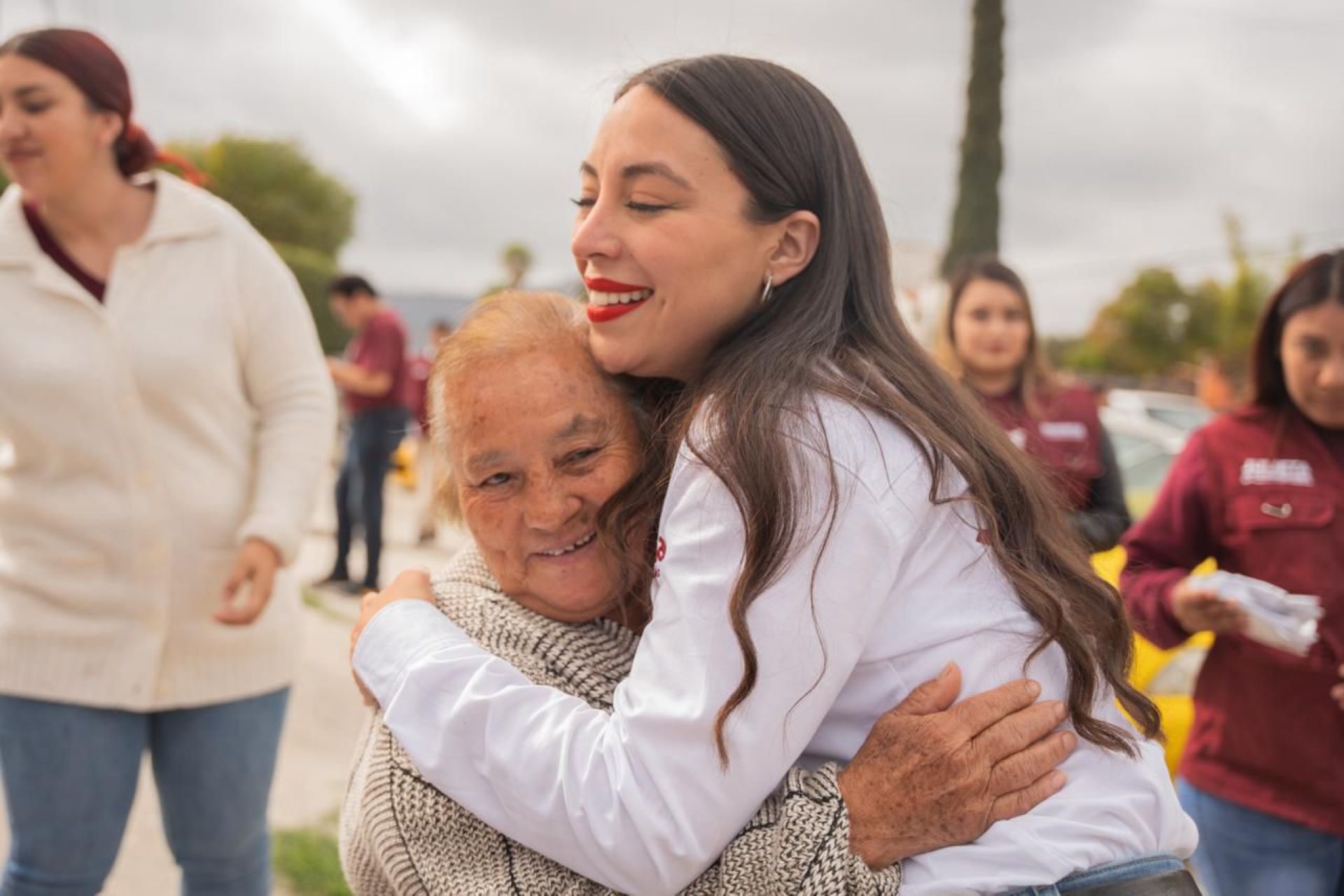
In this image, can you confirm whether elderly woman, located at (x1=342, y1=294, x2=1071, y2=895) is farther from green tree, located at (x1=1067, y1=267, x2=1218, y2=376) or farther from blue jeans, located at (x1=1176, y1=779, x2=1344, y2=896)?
green tree, located at (x1=1067, y1=267, x2=1218, y2=376)

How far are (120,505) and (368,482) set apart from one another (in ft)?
19.3

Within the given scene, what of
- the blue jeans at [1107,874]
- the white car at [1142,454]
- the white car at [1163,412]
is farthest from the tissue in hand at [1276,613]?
the white car at [1163,412]

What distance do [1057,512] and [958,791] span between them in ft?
1.61

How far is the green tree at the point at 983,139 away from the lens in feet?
37.8

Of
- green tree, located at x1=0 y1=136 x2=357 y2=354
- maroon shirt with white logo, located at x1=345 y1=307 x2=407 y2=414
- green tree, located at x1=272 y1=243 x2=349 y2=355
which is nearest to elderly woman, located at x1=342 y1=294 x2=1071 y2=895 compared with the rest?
maroon shirt with white logo, located at x1=345 y1=307 x2=407 y2=414

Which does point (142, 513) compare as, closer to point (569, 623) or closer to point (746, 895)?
point (569, 623)

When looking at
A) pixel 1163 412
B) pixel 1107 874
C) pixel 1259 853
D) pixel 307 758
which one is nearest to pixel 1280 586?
pixel 1259 853

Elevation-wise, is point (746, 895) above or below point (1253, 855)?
above

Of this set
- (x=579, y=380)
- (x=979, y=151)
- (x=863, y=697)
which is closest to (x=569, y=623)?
(x=579, y=380)

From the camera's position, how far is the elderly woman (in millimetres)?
1549

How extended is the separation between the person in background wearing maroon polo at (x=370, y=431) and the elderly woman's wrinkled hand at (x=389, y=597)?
6657 millimetres

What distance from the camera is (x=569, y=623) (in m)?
1.96

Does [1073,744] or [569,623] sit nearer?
[1073,744]

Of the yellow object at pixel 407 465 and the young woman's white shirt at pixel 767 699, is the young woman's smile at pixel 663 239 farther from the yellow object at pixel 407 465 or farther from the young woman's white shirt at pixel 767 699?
the yellow object at pixel 407 465
